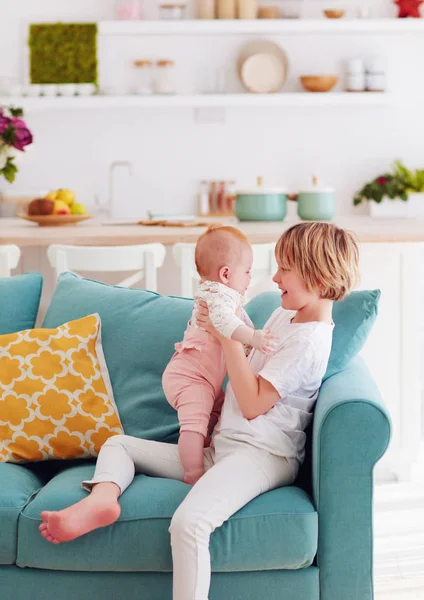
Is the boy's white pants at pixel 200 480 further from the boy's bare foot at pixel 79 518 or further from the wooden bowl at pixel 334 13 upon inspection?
the wooden bowl at pixel 334 13

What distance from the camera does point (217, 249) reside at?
2.18 metres

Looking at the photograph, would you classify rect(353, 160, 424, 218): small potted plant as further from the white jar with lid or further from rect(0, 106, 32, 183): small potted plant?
rect(0, 106, 32, 183): small potted plant

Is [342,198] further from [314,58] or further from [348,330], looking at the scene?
[348,330]

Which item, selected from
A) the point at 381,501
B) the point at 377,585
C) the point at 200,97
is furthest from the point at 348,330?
the point at 200,97

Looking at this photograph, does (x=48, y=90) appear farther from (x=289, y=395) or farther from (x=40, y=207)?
(x=289, y=395)

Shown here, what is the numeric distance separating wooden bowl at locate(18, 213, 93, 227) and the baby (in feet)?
6.27

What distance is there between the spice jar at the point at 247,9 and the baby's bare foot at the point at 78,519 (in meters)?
4.72

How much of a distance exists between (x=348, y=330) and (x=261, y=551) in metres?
0.64

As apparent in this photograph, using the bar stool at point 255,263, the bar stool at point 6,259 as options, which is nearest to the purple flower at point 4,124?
the bar stool at point 6,259

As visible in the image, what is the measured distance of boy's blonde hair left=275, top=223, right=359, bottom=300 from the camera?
2113mm

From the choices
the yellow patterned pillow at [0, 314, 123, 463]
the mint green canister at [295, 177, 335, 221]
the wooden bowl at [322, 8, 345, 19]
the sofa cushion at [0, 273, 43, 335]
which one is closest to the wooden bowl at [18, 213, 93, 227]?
the mint green canister at [295, 177, 335, 221]

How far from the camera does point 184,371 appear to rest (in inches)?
87.7

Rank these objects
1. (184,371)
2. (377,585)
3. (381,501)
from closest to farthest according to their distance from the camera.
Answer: (184,371), (377,585), (381,501)

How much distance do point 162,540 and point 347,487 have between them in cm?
42
